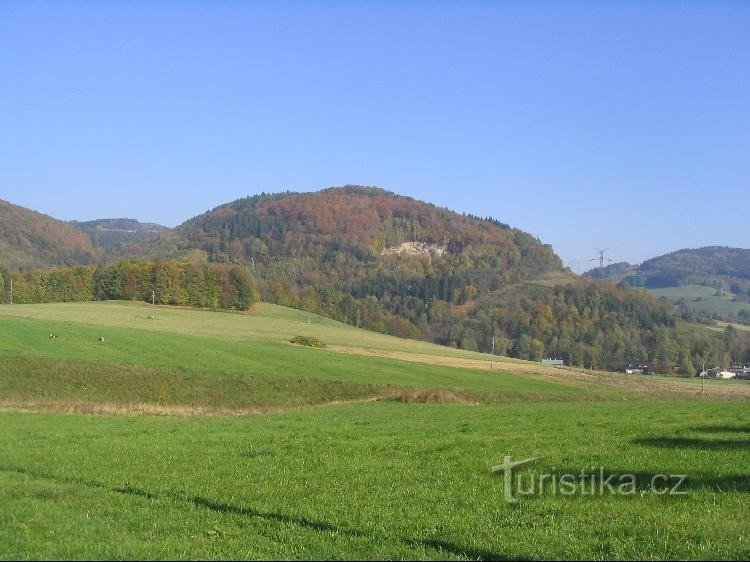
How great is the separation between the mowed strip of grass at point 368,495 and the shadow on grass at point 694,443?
5cm

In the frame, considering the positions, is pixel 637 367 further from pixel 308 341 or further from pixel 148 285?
pixel 148 285

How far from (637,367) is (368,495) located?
423ft

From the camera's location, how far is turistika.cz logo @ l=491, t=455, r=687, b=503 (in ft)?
38.9

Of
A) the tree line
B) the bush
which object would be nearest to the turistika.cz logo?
the bush

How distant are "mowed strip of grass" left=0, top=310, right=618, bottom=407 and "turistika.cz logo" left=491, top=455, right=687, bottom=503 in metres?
30.4

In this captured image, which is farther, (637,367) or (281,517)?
(637,367)

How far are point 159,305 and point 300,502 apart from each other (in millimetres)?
114342

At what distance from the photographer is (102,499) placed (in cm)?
1215

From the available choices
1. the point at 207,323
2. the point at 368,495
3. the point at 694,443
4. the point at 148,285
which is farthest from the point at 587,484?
the point at 148,285

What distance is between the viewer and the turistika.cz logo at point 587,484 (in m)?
11.9

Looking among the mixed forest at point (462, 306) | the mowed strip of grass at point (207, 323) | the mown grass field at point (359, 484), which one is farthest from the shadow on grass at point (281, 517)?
the mixed forest at point (462, 306)

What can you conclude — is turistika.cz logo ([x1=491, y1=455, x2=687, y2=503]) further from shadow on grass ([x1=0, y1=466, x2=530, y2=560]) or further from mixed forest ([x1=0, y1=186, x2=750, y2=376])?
mixed forest ([x1=0, y1=186, x2=750, y2=376])

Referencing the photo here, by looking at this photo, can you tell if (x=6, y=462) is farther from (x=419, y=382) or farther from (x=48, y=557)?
(x=419, y=382)

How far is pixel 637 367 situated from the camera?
131375mm
